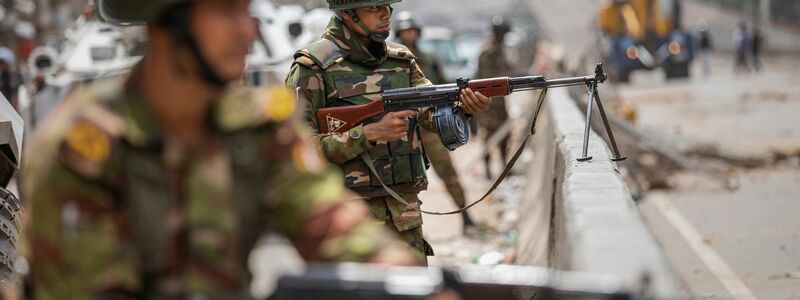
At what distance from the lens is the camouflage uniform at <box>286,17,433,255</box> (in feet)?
18.0

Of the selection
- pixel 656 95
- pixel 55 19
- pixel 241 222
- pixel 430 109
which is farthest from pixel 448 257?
pixel 55 19

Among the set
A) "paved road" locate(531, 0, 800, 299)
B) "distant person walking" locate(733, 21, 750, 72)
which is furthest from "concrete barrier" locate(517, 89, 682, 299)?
"distant person walking" locate(733, 21, 750, 72)

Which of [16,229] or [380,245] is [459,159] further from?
[380,245]

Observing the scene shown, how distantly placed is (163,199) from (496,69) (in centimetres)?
1270

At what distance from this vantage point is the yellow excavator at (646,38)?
1423 inches

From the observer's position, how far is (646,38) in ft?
121

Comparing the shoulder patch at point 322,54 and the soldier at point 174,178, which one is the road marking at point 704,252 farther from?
the soldier at point 174,178

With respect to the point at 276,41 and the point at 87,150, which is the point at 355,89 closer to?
the point at 87,150

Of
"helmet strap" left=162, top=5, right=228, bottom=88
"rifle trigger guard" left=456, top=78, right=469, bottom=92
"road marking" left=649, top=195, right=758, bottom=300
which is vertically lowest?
"road marking" left=649, top=195, right=758, bottom=300

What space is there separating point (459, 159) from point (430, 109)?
12.7 metres

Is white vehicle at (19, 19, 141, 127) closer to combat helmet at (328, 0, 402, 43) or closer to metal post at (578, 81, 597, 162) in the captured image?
combat helmet at (328, 0, 402, 43)

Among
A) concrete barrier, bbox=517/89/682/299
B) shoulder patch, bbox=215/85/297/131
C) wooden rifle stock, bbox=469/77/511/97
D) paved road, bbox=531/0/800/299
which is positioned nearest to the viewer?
shoulder patch, bbox=215/85/297/131

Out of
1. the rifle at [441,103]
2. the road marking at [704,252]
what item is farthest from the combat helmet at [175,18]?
the road marking at [704,252]

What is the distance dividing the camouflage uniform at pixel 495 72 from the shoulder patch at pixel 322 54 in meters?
9.61
